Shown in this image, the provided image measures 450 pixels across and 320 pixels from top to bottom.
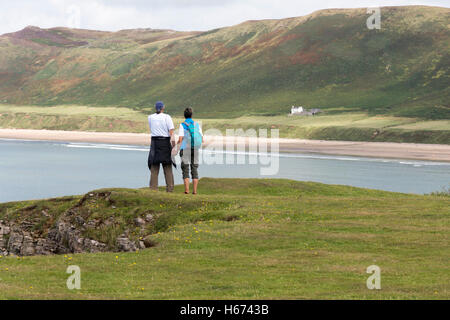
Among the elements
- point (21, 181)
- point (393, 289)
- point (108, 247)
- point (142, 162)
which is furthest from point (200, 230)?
point (142, 162)

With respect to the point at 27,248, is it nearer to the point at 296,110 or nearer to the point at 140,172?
the point at 140,172

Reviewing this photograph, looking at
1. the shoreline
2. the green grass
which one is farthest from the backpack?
the shoreline

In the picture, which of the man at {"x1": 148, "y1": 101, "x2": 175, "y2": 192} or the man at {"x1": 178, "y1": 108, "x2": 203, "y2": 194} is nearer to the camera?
the man at {"x1": 178, "y1": 108, "x2": 203, "y2": 194}

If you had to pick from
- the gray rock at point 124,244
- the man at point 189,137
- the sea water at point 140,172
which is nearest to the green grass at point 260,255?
the gray rock at point 124,244

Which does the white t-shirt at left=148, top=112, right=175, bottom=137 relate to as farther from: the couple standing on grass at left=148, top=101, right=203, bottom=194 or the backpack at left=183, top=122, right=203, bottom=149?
the backpack at left=183, top=122, right=203, bottom=149

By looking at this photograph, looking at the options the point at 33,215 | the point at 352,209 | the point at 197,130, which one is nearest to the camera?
the point at 352,209

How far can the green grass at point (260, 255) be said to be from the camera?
42.5ft

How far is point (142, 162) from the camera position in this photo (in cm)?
9225

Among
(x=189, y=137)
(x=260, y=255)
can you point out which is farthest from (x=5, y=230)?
(x=260, y=255)

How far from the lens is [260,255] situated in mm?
16375

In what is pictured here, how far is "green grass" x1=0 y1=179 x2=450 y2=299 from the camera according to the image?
42.5 ft

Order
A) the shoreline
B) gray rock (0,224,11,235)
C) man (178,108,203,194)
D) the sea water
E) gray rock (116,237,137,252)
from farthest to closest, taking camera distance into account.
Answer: the shoreline
the sea water
gray rock (0,224,11,235)
man (178,108,203,194)
gray rock (116,237,137,252)
